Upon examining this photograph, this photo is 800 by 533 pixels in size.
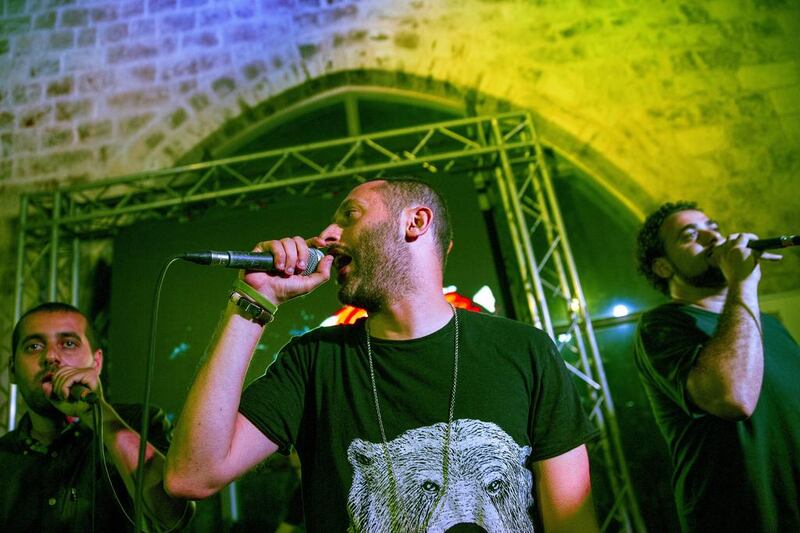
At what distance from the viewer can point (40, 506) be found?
88.8 inches

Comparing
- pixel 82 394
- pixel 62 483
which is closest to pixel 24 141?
pixel 62 483

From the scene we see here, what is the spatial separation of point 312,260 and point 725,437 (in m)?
1.73

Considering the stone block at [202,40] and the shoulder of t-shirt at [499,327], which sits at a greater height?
the stone block at [202,40]

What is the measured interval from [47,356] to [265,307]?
5.34 feet

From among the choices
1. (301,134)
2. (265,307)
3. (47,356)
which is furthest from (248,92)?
(265,307)

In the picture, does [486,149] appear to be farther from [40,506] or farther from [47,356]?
[40,506]

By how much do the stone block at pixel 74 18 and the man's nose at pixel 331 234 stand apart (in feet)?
17.0

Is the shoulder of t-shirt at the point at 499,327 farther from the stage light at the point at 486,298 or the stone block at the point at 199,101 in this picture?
the stone block at the point at 199,101


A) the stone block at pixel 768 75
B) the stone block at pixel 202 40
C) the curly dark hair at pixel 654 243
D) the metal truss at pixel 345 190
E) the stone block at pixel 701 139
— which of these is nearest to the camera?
the curly dark hair at pixel 654 243

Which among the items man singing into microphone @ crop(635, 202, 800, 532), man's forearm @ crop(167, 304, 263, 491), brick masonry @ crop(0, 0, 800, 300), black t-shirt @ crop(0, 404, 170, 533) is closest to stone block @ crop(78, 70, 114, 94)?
brick masonry @ crop(0, 0, 800, 300)

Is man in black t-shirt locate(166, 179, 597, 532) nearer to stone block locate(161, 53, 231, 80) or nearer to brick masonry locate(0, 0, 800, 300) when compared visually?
brick masonry locate(0, 0, 800, 300)

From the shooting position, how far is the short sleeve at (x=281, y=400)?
60.2 inches

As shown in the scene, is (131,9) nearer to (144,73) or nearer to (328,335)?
(144,73)

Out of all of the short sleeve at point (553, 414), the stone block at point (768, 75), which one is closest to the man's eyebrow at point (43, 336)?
the short sleeve at point (553, 414)
